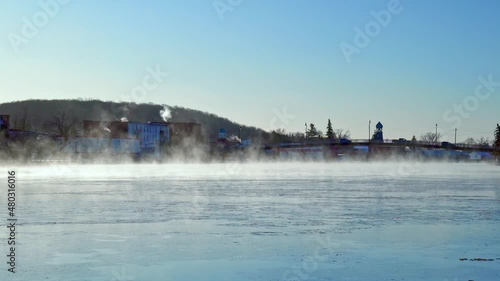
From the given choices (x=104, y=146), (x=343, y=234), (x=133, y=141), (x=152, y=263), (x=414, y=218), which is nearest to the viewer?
(x=152, y=263)

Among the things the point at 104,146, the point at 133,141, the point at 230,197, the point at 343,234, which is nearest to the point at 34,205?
→ the point at 230,197

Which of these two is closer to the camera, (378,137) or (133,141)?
(133,141)

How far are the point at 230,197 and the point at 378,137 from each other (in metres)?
164

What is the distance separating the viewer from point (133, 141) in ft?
569

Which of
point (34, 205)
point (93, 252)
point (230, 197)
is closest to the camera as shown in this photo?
point (93, 252)

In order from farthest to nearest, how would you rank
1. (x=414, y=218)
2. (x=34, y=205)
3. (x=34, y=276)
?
(x=34, y=205)
(x=414, y=218)
(x=34, y=276)

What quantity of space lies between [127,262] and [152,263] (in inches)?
23.9

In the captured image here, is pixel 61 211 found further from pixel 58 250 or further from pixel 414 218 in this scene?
pixel 414 218

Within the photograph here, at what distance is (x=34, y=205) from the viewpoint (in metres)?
31.6

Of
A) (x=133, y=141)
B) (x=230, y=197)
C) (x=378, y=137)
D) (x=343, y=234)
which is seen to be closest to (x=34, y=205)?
(x=230, y=197)

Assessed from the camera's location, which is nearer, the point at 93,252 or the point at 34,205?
the point at 93,252

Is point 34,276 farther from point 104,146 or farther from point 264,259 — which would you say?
point 104,146

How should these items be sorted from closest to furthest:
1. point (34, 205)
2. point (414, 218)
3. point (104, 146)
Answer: point (414, 218)
point (34, 205)
point (104, 146)

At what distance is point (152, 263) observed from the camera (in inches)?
682
